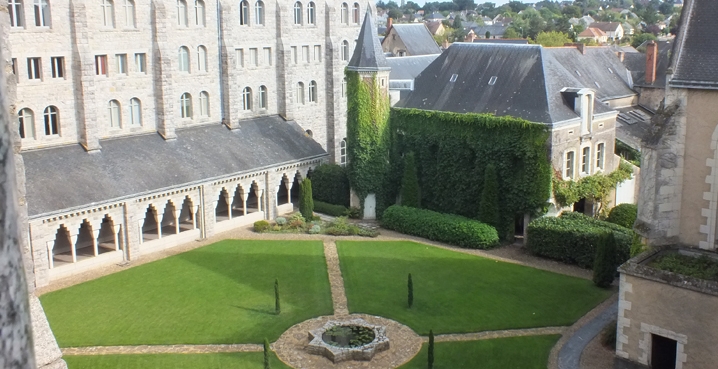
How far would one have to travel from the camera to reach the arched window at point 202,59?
1523 inches

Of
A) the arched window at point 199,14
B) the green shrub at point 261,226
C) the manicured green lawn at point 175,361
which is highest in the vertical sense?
the arched window at point 199,14

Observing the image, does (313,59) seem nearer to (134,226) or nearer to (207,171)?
(207,171)

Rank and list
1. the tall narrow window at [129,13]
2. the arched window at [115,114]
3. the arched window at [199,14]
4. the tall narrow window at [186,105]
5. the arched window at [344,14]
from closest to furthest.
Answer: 1. the tall narrow window at [129,13]
2. the arched window at [115,114]
3. the arched window at [199,14]
4. the tall narrow window at [186,105]
5. the arched window at [344,14]

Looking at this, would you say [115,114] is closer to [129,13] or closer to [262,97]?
[129,13]

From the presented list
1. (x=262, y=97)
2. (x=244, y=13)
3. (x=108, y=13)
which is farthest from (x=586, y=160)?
(x=108, y=13)

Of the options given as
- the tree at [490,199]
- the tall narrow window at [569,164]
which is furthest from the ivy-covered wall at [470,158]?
the tall narrow window at [569,164]

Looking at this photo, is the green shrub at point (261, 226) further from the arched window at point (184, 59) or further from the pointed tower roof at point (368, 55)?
the arched window at point (184, 59)

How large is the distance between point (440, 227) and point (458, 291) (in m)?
7.34

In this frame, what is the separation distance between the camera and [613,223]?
3222cm

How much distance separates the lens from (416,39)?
60.7m

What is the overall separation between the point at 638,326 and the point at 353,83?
2204cm

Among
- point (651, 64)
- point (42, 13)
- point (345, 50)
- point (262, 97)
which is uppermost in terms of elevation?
point (42, 13)

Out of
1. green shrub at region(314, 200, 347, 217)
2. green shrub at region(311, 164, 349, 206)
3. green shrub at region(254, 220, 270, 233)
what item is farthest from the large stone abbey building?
green shrub at region(314, 200, 347, 217)

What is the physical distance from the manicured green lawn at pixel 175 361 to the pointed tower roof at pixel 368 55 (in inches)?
768
